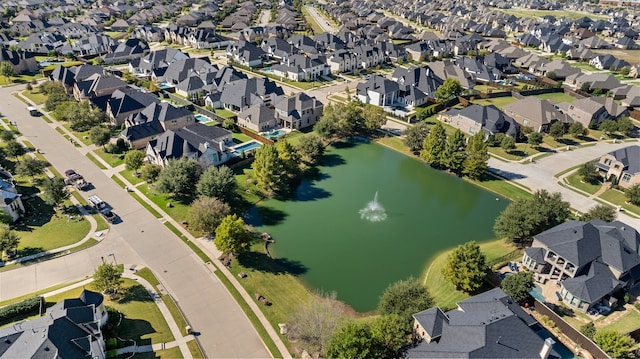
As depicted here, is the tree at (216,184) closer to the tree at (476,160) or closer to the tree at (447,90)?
the tree at (476,160)

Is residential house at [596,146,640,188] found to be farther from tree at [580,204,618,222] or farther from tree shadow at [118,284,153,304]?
tree shadow at [118,284,153,304]

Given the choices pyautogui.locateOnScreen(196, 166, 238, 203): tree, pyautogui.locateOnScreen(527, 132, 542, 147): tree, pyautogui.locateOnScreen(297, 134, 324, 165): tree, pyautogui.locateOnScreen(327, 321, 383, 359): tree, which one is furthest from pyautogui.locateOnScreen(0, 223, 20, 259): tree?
pyautogui.locateOnScreen(527, 132, 542, 147): tree

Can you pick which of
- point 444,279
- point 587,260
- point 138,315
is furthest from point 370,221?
point 138,315

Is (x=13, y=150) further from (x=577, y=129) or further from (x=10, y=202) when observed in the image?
(x=577, y=129)

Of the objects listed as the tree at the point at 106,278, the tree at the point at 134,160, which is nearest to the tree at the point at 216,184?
the tree at the point at 134,160

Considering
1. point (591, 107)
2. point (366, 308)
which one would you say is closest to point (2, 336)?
point (366, 308)

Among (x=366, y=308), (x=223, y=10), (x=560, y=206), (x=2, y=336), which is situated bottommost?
(x=366, y=308)

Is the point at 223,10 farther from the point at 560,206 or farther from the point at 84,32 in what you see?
the point at 560,206
